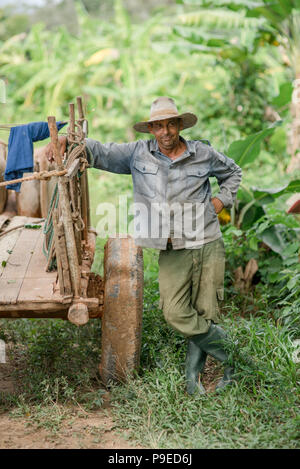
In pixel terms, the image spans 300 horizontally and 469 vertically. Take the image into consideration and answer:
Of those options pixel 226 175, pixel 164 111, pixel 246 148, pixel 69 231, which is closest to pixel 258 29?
pixel 246 148

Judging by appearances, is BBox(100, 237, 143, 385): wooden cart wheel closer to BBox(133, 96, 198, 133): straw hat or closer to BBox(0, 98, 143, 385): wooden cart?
BBox(0, 98, 143, 385): wooden cart

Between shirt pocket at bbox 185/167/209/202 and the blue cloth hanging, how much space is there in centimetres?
127

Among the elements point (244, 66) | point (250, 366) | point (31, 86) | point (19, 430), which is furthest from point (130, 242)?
point (31, 86)

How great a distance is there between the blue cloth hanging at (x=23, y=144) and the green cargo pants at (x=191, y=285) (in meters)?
1.37

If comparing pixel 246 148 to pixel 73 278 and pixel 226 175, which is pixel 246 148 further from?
pixel 73 278

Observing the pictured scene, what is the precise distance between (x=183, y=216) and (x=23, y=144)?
1476 millimetres

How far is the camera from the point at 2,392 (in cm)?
412

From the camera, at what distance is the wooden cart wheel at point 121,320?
157 inches

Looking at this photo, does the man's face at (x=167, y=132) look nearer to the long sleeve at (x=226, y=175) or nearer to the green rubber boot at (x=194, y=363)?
the long sleeve at (x=226, y=175)

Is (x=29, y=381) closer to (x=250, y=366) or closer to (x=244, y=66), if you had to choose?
(x=250, y=366)

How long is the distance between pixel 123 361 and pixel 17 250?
126cm

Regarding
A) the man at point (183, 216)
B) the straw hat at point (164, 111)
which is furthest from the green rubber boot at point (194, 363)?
the straw hat at point (164, 111)

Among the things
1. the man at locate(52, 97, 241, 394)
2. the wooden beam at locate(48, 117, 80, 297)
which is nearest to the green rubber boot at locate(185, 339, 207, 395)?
the man at locate(52, 97, 241, 394)

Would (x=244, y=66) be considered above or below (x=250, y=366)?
above
